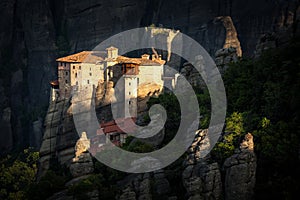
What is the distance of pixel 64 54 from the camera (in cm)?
11050

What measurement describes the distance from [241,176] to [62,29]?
6039 cm

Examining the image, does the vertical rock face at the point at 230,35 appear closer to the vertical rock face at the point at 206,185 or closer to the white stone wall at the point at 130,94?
the white stone wall at the point at 130,94

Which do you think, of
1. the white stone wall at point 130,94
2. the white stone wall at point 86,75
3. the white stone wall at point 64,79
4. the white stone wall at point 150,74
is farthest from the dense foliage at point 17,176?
the white stone wall at point 150,74

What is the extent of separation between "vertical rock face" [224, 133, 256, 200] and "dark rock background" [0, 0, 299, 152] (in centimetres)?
3972

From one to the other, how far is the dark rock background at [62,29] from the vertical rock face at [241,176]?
39.7 metres

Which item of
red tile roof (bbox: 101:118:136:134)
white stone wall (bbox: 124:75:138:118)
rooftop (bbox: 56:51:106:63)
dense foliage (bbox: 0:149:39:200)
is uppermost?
rooftop (bbox: 56:51:106:63)

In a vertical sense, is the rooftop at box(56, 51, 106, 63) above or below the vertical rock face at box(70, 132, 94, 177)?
above

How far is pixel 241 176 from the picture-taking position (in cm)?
5706

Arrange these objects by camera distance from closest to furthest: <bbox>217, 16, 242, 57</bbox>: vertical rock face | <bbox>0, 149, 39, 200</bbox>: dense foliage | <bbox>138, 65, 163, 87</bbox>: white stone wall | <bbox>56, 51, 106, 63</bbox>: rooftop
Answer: <bbox>138, 65, 163, 87</bbox>: white stone wall < <bbox>56, 51, 106, 63</bbox>: rooftop < <bbox>0, 149, 39, 200</bbox>: dense foliage < <bbox>217, 16, 242, 57</bbox>: vertical rock face

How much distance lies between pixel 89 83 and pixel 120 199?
22435 mm

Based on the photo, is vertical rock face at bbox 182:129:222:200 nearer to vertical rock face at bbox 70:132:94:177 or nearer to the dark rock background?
vertical rock face at bbox 70:132:94:177

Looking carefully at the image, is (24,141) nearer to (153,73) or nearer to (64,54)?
(64,54)

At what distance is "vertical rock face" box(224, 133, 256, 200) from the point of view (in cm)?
5694

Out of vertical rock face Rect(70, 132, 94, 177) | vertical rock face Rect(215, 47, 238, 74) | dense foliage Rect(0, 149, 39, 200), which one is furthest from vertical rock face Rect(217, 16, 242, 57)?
vertical rock face Rect(70, 132, 94, 177)
